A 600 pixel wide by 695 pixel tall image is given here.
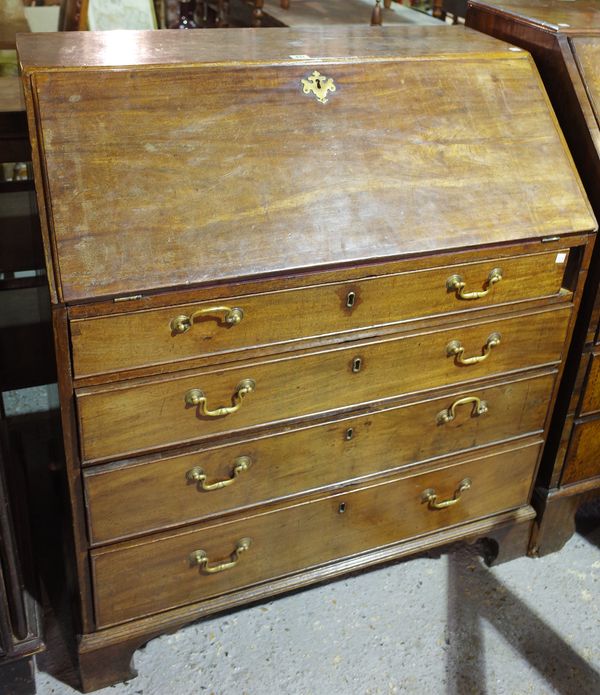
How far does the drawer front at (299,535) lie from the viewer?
171cm

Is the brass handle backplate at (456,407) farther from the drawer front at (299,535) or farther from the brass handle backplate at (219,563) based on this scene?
the brass handle backplate at (219,563)

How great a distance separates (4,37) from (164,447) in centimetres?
223

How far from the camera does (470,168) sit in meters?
1.68

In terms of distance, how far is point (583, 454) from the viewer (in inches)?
83.1

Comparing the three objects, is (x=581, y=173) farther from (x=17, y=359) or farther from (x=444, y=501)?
(x=17, y=359)

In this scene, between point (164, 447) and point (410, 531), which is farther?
point (410, 531)

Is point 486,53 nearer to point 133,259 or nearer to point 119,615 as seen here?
point 133,259

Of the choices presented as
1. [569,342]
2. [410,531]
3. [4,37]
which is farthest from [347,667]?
[4,37]

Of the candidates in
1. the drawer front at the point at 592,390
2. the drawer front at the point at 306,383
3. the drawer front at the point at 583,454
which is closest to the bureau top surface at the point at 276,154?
the drawer front at the point at 306,383

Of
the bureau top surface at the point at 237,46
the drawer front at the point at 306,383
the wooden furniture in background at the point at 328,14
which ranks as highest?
the bureau top surface at the point at 237,46

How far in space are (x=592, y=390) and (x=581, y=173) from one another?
1.80 ft

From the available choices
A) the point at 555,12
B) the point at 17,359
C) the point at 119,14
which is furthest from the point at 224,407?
the point at 119,14

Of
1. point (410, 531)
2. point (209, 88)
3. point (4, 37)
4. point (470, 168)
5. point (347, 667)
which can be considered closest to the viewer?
point (209, 88)

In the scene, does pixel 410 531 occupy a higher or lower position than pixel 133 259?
lower
